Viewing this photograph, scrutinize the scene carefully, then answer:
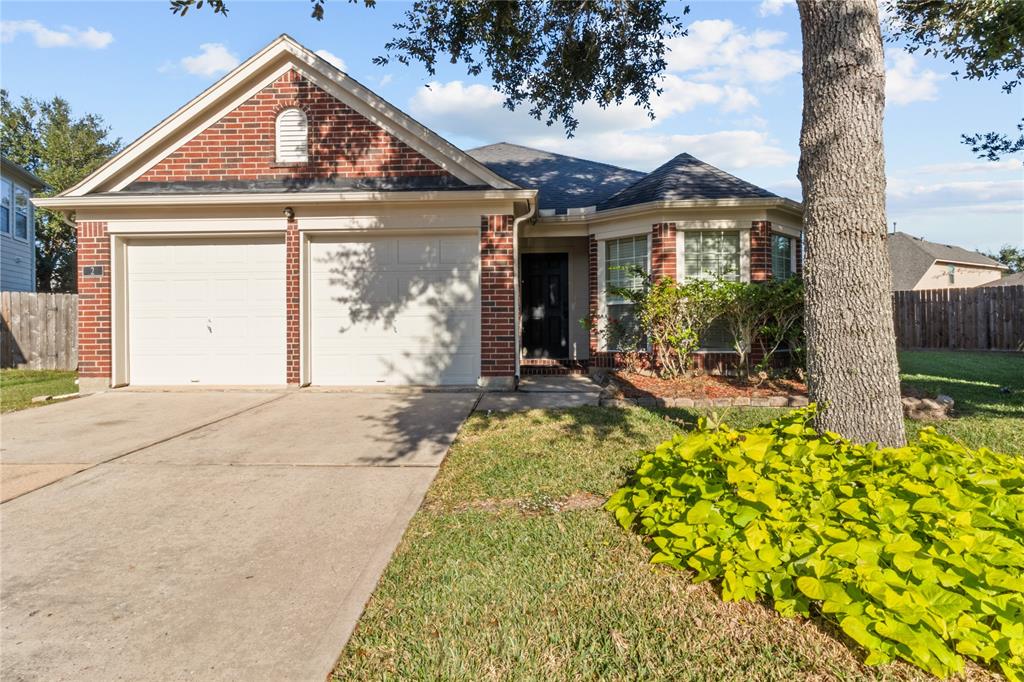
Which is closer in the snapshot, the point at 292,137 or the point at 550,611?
the point at 550,611

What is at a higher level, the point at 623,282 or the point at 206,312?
the point at 623,282

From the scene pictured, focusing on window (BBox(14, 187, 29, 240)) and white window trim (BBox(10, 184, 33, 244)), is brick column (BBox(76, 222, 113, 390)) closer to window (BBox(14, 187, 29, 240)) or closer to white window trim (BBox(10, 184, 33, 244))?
white window trim (BBox(10, 184, 33, 244))

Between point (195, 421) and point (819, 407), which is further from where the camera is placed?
point (195, 421)

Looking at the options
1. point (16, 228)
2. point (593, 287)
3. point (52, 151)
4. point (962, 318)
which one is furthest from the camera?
point (52, 151)

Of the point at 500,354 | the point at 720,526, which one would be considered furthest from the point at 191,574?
the point at 500,354

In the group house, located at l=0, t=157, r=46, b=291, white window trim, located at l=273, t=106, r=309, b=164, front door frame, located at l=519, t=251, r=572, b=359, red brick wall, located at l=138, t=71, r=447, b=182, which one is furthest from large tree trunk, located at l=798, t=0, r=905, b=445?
house, located at l=0, t=157, r=46, b=291

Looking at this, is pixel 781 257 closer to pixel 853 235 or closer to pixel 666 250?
pixel 666 250

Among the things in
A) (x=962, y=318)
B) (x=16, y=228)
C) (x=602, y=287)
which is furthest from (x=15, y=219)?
(x=962, y=318)

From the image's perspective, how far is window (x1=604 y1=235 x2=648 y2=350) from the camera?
1024 cm

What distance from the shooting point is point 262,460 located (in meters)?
5.21

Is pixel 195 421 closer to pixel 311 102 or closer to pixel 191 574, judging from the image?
pixel 191 574

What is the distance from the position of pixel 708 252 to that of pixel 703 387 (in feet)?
9.16

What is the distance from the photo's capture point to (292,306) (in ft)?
29.6

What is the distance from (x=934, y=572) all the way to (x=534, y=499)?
94.7 inches
